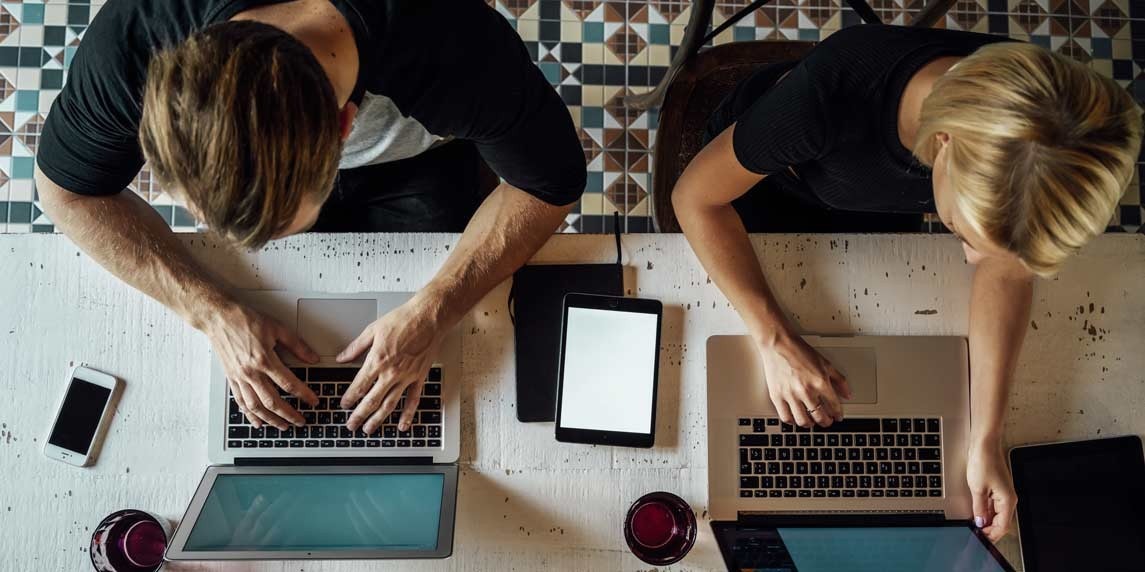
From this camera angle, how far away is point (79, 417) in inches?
46.5

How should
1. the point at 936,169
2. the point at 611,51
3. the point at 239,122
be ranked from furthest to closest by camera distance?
the point at 611,51 < the point at 936,169 < the point at 239,122

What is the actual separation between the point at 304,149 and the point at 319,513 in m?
0.59

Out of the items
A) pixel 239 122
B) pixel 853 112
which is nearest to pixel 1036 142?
pixel 853 112

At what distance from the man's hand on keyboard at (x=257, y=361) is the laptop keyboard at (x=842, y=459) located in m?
0.72

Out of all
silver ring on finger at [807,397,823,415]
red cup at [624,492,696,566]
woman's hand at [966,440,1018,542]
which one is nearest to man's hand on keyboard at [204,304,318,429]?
red cup at [624,492,696,566]

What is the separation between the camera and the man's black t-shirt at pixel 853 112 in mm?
999

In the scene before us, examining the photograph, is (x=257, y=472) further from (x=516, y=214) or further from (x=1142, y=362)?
(x=1142, y=362)

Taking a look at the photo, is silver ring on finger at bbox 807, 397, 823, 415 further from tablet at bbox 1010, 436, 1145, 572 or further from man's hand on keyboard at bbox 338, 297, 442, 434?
man's hand on keyboard at bbox 338, 297, 442, 434

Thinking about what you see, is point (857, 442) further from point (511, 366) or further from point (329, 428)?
point (329, 428)

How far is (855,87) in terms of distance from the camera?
1.01 metres

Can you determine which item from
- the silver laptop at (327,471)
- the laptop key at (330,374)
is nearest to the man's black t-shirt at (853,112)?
the silver laptop at (327,471)

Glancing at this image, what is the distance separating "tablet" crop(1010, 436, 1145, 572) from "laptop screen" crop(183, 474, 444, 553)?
37.5 inches

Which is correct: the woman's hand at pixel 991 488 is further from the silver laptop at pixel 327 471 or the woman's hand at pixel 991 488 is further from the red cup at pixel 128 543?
the red cup at pixel 128 543

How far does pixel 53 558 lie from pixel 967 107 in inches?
57.1
